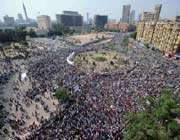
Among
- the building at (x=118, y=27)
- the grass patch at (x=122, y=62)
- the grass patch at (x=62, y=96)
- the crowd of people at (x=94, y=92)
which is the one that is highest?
the grass patch at (x=62, y=96)

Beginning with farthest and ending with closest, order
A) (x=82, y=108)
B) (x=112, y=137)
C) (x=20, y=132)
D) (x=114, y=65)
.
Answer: (x=114, y=65)
(x=82, y=108)
(x=20, y=132)
(x=112, y=137)

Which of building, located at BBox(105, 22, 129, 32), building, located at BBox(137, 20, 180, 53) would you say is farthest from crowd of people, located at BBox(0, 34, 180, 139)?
building, located at BBox(105, 22, 129, 32)

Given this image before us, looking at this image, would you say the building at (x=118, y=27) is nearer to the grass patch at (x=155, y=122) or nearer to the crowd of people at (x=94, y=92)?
the crowd of people at (x=94, y=92)

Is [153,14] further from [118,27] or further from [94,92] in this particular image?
[94,92]

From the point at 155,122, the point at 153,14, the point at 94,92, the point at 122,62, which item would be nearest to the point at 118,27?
the point at 153,14

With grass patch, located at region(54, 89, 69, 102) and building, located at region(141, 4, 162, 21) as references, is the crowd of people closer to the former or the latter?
grass patch, located at region(54, 89, 69, 102)

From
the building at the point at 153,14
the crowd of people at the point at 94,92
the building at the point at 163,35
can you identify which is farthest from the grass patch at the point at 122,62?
the building at the point at 153,14

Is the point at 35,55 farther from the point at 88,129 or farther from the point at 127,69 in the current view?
the point at 88,129

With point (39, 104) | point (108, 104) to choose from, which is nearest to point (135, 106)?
point (108, 104)
